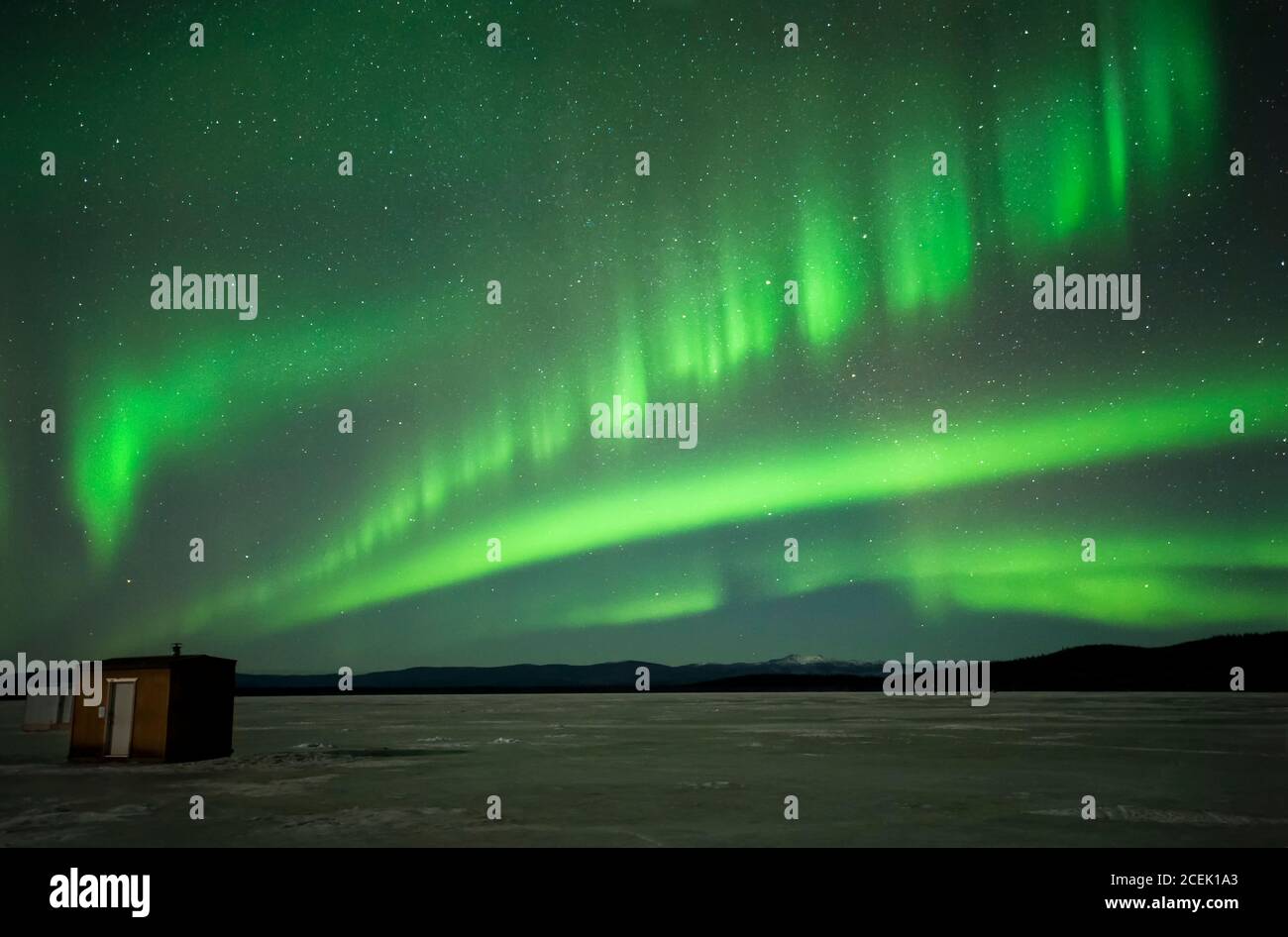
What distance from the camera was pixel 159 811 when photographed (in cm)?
1588

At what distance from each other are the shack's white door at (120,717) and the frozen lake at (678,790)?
2.65ft

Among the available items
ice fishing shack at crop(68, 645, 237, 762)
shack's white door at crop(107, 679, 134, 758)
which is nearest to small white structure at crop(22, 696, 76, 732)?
ice fishing shack at crop(68, 645, 237, 762)

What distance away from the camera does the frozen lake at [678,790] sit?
45.3ft

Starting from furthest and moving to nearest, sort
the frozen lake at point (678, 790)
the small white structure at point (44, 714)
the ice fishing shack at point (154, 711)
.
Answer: the small white structure at point (44, 714) → the ice fishing shack at point (154, 711) → the frozen lake at point (678, 790)

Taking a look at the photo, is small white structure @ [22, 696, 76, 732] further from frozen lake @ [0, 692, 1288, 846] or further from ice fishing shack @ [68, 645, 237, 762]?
ice fishing shack @ [68, 645, 237, 762]

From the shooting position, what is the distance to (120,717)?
23.3 m

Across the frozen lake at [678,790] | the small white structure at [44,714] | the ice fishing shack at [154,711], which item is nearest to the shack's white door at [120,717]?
the ice fishing shack at [154,711]

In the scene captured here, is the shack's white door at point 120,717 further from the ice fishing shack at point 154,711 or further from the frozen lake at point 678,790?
the frozen lake at point 678,790

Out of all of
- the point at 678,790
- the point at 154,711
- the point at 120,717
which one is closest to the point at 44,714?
the point at 120,717

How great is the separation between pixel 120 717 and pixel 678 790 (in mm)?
14463

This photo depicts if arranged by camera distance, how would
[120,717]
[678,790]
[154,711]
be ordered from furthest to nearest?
[120,717], [154,711], [678,790]

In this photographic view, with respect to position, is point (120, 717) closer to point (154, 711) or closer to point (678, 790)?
point (154, 711)

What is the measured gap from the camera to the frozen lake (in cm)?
1380

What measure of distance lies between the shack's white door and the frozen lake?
2.65ft
